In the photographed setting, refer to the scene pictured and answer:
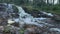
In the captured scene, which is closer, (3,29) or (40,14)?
(3,29)

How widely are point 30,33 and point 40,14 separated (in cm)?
707

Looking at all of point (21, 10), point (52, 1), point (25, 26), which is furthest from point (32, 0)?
point (25, 26)

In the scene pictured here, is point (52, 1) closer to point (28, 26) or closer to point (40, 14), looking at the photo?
point (40, 14)

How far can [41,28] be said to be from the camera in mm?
11352

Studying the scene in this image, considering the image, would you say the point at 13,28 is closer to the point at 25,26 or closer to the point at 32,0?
the point at 25,26

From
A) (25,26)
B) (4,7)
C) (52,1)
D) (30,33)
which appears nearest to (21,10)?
(4,7)

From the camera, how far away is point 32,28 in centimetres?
1108

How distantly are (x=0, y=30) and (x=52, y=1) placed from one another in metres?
18.8

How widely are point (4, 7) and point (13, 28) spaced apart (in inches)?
317

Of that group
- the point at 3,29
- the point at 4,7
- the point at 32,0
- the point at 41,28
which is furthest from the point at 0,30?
the point at 32,0

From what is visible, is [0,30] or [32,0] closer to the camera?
[0,30]

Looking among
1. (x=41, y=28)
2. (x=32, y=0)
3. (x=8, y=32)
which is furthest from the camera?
(x=32, y=0)

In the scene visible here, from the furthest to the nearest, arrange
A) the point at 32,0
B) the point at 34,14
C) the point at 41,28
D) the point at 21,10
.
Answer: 1. the point at 32,0
2. the point at 21,10
3. the point at 34,14
4. the point at 41,28

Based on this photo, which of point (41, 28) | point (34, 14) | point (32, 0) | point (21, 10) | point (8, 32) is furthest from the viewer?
point (32, 0)
